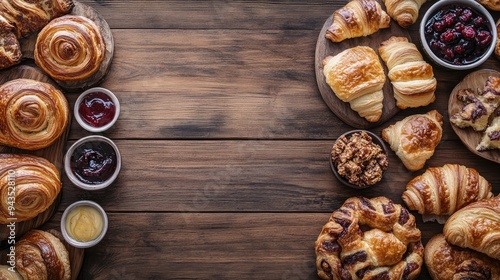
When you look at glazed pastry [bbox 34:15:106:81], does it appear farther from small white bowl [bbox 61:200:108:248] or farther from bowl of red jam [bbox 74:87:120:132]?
small white bowl [bbox 61:200:108:248]

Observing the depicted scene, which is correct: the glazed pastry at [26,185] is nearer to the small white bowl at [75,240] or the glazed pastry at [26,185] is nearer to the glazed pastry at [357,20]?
the small white bowl at [75,240]

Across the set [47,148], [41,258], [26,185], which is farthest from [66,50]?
[41,258]

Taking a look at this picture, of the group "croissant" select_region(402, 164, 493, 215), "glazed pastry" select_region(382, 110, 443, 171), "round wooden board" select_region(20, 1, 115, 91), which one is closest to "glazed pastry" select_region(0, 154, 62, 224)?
"round wooden board" select_region(20, 1, 115, 91)

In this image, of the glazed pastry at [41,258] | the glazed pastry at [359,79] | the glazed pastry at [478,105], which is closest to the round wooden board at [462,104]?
the glazed pastry at [478,105]

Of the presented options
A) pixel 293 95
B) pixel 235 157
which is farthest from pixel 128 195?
pixel 293 95

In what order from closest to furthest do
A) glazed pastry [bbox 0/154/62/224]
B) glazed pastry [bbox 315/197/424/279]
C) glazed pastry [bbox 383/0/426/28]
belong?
glazed pastry [bbox 0/154/62/224] → glazed pastry [bbox 315/197/424/279] → glazed pastry [bbox 383/0/426/28]

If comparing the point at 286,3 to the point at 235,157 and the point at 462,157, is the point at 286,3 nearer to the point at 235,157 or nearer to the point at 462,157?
the point at 235,157
